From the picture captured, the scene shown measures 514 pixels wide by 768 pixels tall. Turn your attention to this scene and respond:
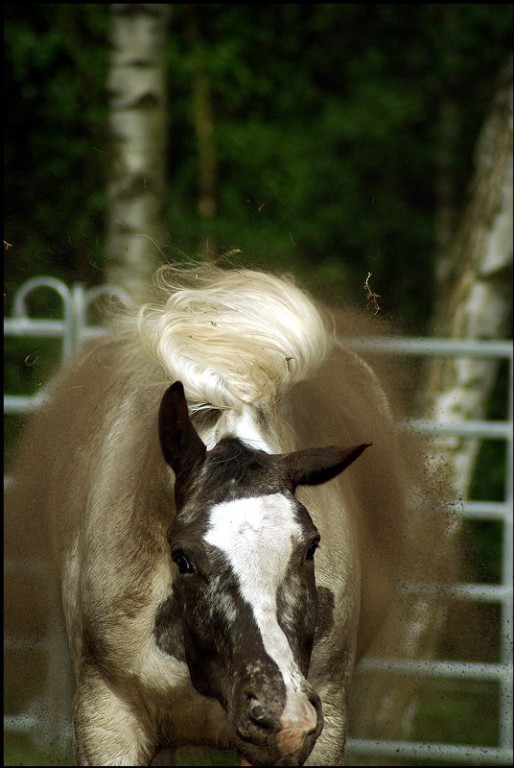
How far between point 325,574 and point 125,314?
4.13 ft

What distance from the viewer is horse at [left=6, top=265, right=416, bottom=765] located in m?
2.66

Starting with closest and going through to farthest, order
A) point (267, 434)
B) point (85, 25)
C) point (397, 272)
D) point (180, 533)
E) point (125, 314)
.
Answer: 1. point (180, 533)
2. point (267, 434)
3. point (125, 314)
4. point (85, 25)
5. point (397, 272)

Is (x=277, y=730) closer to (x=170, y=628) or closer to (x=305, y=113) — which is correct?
(x=170, y=628)

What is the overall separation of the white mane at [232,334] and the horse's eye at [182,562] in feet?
1.55

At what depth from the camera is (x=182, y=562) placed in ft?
9.09

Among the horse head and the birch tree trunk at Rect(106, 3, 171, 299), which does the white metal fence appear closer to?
the birch tree trunk at Rect(106, 3, 171, 299)

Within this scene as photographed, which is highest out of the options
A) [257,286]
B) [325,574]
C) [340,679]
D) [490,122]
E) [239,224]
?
[239,224]

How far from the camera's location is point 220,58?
11938mm

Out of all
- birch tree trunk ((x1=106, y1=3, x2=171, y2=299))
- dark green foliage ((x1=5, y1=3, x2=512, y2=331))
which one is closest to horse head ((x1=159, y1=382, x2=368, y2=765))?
birch tree trunk ((x1=106, y1=3, x2=171, y2=299))

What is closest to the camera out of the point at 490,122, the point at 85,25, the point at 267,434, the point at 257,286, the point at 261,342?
the point at 267,434

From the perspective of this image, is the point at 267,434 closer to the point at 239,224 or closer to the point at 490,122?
the point at 490,122

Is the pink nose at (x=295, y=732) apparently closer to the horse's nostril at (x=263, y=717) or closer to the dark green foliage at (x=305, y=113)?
the horse's nostril at (x=263, y=717)

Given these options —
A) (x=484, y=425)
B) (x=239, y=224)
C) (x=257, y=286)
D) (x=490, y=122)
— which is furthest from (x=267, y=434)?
(x=239, y=224)

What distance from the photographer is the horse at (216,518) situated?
8.73 feet
